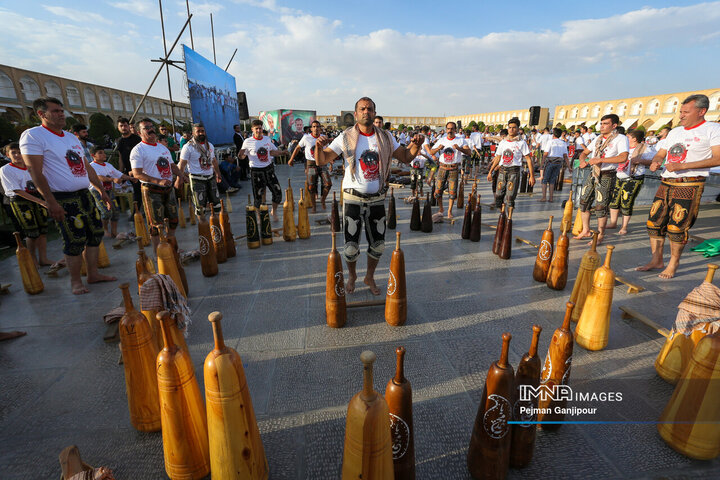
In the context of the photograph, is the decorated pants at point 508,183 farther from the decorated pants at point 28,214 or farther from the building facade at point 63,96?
the building facade at point 63,96

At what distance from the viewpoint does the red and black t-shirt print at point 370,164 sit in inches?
137

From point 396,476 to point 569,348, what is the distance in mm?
1199

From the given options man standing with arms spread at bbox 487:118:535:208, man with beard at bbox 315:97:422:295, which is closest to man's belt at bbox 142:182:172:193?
man with beard at bbox 315:97:422:295

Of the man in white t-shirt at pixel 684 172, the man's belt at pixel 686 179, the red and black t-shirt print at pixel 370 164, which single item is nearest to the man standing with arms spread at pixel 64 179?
the red and black t-shirt print at pixel 370 164

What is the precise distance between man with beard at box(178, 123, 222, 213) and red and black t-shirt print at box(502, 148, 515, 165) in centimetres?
589

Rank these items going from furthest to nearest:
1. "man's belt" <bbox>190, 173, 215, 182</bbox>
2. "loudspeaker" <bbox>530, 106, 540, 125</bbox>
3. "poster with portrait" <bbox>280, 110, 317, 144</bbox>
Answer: "poster with portrait" <bbox>280, 110, 317, 144</bbox>, "loudspeaker" <bbox>530, 106, 540, 125</bbox>, "man's belt" <bbox>190, 173, 215, 182</bbox>

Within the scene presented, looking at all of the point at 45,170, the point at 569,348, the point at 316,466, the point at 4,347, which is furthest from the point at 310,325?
the point at 45,170

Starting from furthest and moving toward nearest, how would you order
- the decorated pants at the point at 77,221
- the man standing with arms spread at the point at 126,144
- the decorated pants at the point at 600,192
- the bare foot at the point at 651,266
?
1. the man standing with arms spread at the point at 126,144
2. the decorated pants at the point at 600,192
3. the bare foot at the point at 651,266
4. the decorated pants at the point at 77,221

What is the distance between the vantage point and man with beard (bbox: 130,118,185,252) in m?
5.04

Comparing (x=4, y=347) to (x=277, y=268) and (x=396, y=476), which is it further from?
(x=396, y=476)

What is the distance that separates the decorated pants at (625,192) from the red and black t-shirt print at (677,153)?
198 centimetres

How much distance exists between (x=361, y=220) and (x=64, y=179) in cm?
347

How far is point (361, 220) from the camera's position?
12.3ft

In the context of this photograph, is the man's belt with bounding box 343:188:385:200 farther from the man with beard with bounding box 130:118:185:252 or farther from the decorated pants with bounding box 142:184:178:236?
the decorated pants with bounding box 142:184:178:236
